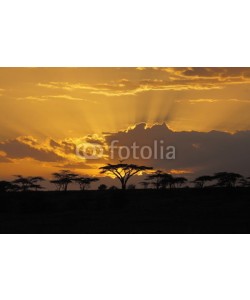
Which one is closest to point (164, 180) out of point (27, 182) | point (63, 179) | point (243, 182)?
point (243, 182)

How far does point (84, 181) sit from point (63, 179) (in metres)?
0.40

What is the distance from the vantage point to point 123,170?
17.3 metres

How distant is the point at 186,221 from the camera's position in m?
17.4

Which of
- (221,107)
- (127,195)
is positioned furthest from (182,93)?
(127,195)

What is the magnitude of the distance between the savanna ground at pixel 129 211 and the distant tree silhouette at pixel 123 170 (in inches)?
16.4

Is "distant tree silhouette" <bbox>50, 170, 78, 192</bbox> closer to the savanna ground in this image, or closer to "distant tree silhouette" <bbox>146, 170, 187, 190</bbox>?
the savanna ground

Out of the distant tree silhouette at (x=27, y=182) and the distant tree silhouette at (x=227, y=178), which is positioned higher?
the distant tree silhouette at (x=227, y=178)

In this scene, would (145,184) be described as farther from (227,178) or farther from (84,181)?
(227,178)

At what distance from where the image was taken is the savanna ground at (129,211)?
1725 centimetres

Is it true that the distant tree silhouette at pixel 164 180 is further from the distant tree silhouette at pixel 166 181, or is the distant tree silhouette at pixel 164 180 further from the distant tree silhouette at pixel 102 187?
the distant tree silhouette at pixel 102 187

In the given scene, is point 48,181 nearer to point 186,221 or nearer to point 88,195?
point 88,195

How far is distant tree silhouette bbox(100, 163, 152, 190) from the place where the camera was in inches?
676

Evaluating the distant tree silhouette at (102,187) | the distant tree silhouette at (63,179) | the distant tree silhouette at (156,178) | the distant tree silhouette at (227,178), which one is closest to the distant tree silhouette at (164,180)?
the distant tree silhouette at (156,178)

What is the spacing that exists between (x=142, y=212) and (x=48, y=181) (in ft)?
6.04
